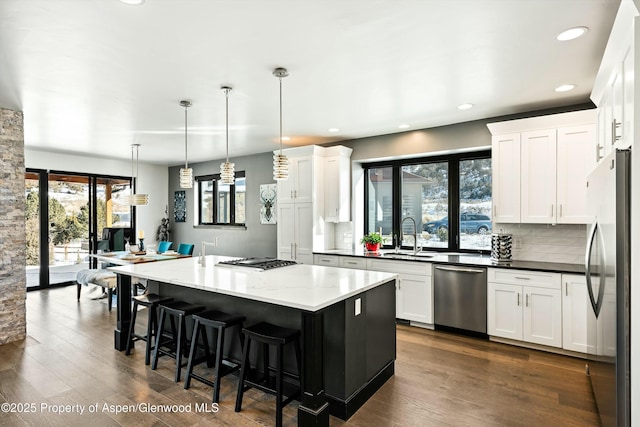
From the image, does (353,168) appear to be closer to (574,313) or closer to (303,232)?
(303,232)

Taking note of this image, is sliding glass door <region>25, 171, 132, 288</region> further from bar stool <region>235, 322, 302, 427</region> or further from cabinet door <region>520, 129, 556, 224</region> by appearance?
cabinet door <region>520, 129, 556, 224</region>

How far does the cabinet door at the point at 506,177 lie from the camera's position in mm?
3970

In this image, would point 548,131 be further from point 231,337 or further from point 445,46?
point 231,337

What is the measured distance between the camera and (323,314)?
2.40 metres

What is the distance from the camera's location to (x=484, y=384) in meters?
2.95

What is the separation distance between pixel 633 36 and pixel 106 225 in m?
8.47

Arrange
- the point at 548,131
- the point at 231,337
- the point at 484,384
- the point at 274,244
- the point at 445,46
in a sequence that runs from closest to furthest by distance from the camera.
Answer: the point at 445,46, the point at 484,384, the point at 231,337, the point at 548,131, the point at 274,244

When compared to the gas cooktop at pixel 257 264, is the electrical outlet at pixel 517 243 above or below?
above

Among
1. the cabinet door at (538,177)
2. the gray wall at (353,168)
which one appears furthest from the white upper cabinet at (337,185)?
the cabinet door at (538,177)

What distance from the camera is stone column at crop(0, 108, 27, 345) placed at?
3.96 m

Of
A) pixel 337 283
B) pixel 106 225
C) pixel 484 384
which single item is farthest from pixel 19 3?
pixel 106 225

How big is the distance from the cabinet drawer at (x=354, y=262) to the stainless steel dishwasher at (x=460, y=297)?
936 mm

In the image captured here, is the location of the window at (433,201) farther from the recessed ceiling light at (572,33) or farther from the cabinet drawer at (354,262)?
the recessed ceiling light at (572,33)

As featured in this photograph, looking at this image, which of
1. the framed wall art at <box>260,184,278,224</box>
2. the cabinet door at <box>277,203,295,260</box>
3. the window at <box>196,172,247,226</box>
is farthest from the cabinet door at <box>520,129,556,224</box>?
the window at <box>196,172,247,226</box>
